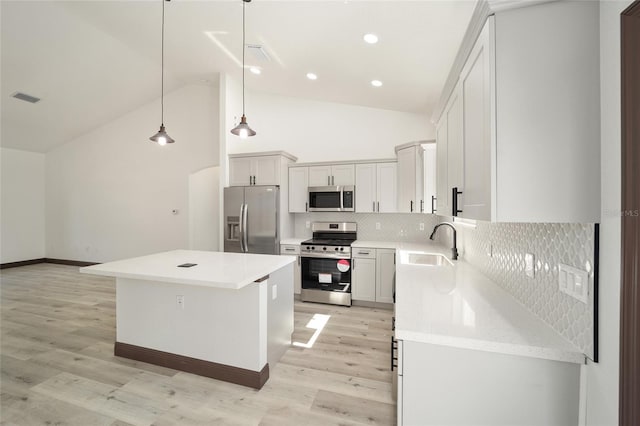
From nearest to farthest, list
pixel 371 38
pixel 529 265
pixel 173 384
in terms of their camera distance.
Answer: pixel 529 265
pixel 173 384
pixel 371 38

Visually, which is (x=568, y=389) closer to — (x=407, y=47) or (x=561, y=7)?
(x=561, y=7)

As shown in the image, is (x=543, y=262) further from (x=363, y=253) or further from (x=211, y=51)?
(x=211, y=51)

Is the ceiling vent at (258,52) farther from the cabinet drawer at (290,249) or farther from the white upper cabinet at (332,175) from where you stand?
the cabinet drawer at (290,249)

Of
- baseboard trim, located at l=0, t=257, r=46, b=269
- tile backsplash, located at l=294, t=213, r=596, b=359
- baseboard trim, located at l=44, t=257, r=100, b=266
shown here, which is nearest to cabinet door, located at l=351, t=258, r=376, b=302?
tile backsplash, located at l=294, t=213, r=596, b=359

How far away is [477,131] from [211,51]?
392 centimetres

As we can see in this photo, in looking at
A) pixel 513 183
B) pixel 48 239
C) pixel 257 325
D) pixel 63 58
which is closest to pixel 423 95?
pixel 513 183

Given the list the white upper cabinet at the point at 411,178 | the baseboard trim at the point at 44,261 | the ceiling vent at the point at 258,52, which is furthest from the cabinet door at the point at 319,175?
the baseboard trim at the point at 44,261

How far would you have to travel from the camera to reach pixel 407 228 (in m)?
4.18

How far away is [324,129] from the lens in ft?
15.0

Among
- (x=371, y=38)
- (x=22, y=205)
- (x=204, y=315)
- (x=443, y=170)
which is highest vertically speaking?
(x=371, y=38)

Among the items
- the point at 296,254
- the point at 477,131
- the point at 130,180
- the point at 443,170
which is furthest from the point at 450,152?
the point at 130,180

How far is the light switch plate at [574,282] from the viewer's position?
3.10 feet

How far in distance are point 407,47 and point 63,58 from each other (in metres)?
5.14

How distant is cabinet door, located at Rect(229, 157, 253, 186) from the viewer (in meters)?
4.34
